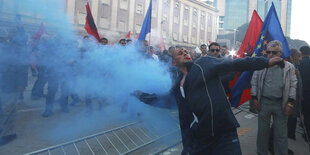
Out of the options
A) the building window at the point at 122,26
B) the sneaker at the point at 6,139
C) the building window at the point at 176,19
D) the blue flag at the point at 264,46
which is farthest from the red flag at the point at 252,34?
the building window at the point at 176,19

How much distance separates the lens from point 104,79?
4.02 meters

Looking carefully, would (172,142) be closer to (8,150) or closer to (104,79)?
(104,79)

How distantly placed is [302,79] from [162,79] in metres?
2.87

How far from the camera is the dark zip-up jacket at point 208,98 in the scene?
1.97m

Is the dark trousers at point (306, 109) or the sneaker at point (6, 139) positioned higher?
the dark trousers at point (306, 109)

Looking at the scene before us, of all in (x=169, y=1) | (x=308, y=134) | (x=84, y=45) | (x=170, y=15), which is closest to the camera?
(x=308, y=134)

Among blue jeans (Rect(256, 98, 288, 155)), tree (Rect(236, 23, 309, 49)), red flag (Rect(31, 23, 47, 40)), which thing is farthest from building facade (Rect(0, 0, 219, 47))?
tree (Rect(236, 23, 309, 49))

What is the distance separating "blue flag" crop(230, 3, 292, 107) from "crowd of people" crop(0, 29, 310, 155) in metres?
0.24

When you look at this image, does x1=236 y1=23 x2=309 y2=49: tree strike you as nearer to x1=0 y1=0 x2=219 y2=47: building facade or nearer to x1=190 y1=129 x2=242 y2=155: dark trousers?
x1=0 y1=0 x2=219 y2=47: building facade

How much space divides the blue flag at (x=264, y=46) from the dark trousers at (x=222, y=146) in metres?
2.05

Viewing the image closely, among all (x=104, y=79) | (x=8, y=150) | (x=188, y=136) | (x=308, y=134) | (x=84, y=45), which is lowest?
(x=8, y=150)

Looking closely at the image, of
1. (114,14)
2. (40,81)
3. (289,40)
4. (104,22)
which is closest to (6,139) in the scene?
(40,81)

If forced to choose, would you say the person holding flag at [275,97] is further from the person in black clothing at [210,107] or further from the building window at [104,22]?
the building window at [104,22]

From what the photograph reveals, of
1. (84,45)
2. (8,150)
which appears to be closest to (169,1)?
(84,45)
